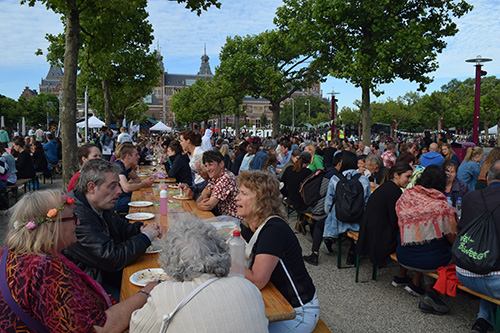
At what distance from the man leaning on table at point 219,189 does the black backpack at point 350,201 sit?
65.6 inches

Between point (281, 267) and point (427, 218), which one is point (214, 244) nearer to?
point (281, 267)

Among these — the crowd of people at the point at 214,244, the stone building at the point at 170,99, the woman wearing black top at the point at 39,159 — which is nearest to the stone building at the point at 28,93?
the stone building at the point at 170,99

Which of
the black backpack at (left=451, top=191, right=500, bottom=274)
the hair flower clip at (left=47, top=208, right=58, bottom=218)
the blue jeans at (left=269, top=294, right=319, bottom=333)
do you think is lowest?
the blue jeans at (left=269, top=294, right=319, bottom=333)

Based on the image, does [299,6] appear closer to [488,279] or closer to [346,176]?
[346,176]

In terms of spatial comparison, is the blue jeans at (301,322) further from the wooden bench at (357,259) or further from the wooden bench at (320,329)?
the wooden bench at (357,259)

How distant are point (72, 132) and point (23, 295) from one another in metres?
7.80

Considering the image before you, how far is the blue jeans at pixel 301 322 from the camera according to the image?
2.47 metres

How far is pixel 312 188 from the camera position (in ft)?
20.1

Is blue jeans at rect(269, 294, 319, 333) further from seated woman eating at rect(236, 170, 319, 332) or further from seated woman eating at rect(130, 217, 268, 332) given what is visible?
seated woman eating at rect(130, 217, 268, 332)

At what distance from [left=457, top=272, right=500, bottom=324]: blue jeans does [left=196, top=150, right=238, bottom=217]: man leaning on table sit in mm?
2503

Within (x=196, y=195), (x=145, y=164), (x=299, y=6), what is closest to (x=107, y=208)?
(x=196, y=195)

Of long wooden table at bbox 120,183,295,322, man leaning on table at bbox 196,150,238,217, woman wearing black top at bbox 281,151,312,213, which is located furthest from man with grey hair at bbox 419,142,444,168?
long wooden table at bbox 120,183,295,322

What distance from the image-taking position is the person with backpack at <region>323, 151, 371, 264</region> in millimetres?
5266

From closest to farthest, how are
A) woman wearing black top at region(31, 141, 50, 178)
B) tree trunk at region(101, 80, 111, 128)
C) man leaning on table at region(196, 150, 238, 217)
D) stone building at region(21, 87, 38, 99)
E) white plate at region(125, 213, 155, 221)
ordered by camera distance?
white plate at region(125, 213, 155, 221)
man leaning on table at region(196, 150, 238, 217)
woman wearing black top at region(31, 141, 50, 178)
tree trunk at region(101, 80, 111, 128)
stone building at region(21, 87, 38, 99)
